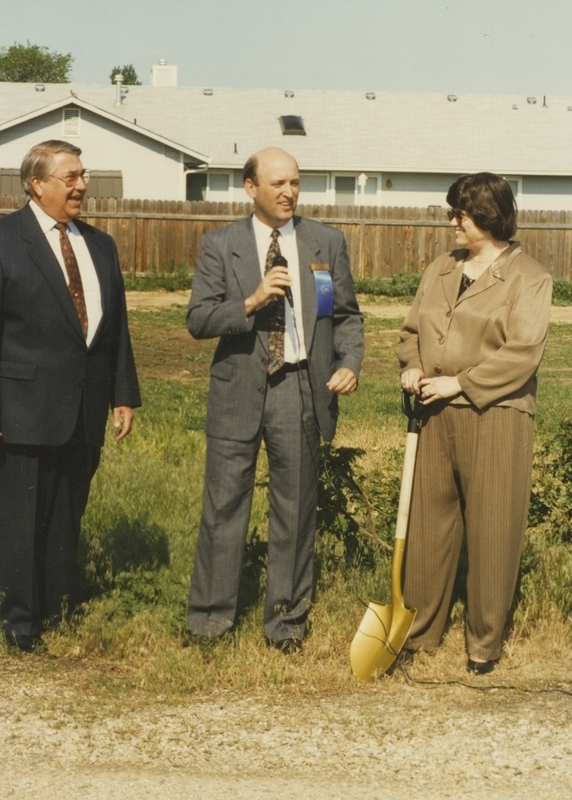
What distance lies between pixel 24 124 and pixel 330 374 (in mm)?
35242

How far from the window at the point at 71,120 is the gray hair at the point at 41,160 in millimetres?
33999

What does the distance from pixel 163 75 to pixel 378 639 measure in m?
48.0

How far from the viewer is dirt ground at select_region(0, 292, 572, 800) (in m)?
4.21

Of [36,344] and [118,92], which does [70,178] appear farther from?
[118,92]

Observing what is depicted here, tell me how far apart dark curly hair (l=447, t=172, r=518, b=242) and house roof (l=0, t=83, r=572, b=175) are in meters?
35.3

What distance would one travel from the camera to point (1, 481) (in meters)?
5.64

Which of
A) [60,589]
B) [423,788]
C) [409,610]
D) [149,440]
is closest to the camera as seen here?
[423,788]

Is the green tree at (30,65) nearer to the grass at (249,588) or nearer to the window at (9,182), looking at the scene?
the window at (9,182)

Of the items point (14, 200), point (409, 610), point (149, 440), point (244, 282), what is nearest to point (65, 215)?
point (244, 282)

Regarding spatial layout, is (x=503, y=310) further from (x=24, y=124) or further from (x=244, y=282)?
(x=24, y=124)

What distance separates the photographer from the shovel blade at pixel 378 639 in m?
5.33

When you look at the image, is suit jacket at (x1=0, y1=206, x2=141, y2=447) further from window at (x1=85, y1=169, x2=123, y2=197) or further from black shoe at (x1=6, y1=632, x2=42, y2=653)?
window at (x1=85, y1=169, x2=123, y2=197)

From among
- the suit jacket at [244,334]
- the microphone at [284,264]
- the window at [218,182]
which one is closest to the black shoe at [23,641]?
the suit jacket at [244,334]

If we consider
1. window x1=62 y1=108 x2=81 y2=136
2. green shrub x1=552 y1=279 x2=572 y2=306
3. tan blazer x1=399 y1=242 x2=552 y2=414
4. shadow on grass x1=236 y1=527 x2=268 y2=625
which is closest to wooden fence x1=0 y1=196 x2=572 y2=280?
green shrub x1=552 y1=279 x2=572 y2=306
